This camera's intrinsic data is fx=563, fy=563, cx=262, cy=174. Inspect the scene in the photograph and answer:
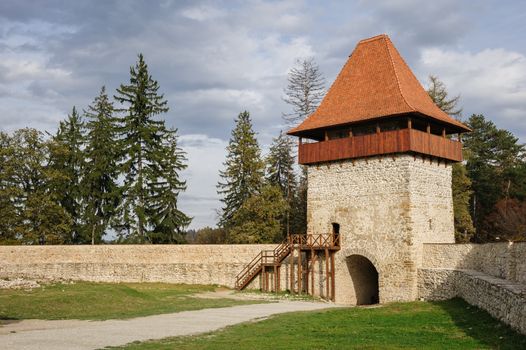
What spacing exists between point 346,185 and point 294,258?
182 inches

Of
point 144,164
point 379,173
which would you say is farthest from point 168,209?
point 379,173

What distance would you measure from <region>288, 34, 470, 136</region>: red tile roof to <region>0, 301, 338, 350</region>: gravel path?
9.57 metres

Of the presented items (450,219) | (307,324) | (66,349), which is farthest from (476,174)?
(66,349)

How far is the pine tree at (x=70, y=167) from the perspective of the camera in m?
40.4

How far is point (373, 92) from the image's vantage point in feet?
82.6

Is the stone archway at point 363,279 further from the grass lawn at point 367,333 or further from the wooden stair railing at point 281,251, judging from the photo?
the grass lawn at point 367,333

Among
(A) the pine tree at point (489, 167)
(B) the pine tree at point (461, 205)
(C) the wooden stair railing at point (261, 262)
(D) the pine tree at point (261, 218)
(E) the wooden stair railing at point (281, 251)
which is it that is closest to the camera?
(E) the wooden stair railing at point (281, 251)

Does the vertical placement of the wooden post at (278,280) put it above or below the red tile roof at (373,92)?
below

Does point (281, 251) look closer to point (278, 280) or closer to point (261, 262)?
point (261, 262)

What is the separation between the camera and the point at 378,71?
85.1 ft

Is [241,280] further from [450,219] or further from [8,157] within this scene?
[8,157]

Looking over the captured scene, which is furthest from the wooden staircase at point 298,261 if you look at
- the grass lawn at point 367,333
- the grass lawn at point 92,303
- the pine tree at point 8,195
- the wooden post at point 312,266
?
the pine tree at point 8,195

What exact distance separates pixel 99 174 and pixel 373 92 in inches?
888

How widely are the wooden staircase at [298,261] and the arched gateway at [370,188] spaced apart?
5 centimetres
